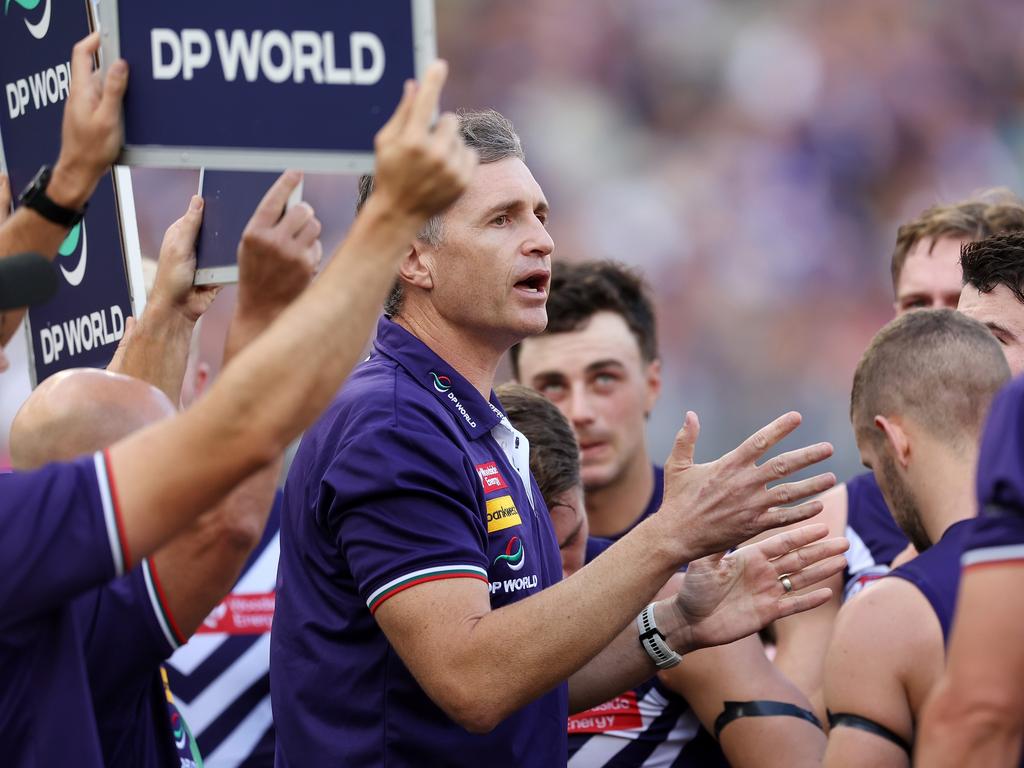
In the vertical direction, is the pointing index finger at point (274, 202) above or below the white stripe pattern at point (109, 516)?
above

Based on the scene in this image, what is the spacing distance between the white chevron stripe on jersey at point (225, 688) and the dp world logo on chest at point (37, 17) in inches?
80.9

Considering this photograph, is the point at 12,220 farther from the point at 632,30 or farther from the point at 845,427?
the point at 632,30

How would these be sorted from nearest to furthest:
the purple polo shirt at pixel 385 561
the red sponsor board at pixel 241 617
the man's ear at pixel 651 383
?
the purple polo shirt at pixel 385 561, the red sponsor board at pixel 241 617, the man's ear at pixel 651 383

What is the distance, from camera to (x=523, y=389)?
3.51 metres

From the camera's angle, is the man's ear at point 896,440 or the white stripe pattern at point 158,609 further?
the man's ear at point 896,440

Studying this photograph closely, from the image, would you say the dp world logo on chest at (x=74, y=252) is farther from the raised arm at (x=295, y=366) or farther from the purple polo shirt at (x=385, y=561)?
the raised arm at (x=295, y=366)

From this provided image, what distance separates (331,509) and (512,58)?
7.53 meters

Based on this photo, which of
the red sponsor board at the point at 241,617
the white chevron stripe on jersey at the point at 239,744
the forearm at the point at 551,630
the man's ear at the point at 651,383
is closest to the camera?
the forearm at the point at 551,630

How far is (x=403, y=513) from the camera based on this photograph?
250 centimetres

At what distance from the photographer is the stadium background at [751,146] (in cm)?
916

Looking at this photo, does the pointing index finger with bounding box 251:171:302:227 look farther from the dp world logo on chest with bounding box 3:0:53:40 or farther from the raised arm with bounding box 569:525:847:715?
the raised arm with bounding box 569:525:847:715

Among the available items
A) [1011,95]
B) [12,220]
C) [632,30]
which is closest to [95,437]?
[12,220]

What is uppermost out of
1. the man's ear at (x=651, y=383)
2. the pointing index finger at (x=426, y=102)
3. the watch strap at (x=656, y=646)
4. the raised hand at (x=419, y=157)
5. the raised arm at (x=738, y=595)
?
the pointing index finger at (x=426, y=102)

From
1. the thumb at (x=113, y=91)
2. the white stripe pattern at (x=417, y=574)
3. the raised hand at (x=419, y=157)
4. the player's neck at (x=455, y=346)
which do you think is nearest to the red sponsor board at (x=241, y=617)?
the player's neck at (x=455, y=346)
